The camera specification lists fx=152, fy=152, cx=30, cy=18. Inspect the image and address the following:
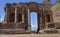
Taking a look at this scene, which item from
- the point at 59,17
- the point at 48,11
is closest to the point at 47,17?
the point at 48,11

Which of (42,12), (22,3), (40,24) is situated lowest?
(40,24)

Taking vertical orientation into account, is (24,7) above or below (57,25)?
above

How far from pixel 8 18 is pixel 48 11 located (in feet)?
31.3

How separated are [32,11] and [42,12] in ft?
7.93

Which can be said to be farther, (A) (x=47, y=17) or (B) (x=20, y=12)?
(A) (x=47, y=17)

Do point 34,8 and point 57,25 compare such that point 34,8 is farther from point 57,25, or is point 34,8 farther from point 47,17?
point 57,25

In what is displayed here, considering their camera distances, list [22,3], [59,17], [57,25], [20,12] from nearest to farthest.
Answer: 1. [57,25]
2. [59,17]
3. [20,12]
4. [22,3]

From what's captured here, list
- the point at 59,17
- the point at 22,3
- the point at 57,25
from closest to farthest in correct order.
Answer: the point at 57,25, the point at 59,17, the point at 22,3

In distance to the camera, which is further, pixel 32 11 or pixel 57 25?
pixel 32 11

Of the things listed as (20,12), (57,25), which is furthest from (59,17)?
(20,12)

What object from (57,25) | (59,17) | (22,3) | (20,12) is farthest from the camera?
(22,3)

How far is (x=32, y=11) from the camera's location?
35.9 m

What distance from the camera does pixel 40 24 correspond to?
3559cm

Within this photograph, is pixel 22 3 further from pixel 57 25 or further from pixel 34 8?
pixel 57 25
